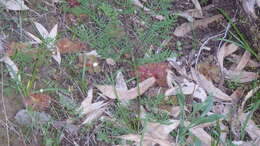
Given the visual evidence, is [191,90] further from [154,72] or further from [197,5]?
[197,5]

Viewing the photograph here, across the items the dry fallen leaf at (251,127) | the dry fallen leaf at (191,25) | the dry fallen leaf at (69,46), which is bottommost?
the dry fallen leaf at (251,127)

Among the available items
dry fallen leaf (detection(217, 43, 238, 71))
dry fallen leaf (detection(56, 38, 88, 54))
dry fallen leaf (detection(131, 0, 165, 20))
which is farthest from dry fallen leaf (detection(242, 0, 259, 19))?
dry fallen leaf (detection(56, 38, 88, 54))

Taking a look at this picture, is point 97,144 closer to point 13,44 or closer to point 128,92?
point 128,92

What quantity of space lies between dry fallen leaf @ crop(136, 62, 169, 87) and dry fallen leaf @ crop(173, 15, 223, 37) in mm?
306

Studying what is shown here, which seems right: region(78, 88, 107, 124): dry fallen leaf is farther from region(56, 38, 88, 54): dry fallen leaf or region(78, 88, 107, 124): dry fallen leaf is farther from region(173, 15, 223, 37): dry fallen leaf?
region(173, 15, 223, 37): dry fallen leaf

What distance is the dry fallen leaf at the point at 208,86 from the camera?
7.85 feet

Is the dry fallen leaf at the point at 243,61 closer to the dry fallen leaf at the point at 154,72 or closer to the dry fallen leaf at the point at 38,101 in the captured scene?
the dry fallen leaf at the point at 154,72

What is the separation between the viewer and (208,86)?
242 cm

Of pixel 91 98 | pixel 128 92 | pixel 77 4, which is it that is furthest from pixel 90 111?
pixel 77 4

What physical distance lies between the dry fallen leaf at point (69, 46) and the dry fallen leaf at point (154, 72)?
0.33m

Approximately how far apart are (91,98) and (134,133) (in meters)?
0.30

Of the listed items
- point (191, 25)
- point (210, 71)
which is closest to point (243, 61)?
point (210, 71)

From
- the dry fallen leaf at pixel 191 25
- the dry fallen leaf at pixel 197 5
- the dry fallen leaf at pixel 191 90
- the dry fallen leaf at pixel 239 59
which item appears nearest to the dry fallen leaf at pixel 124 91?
the dry fallen leaf at pixel 191 90

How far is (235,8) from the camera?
8.64 ft
